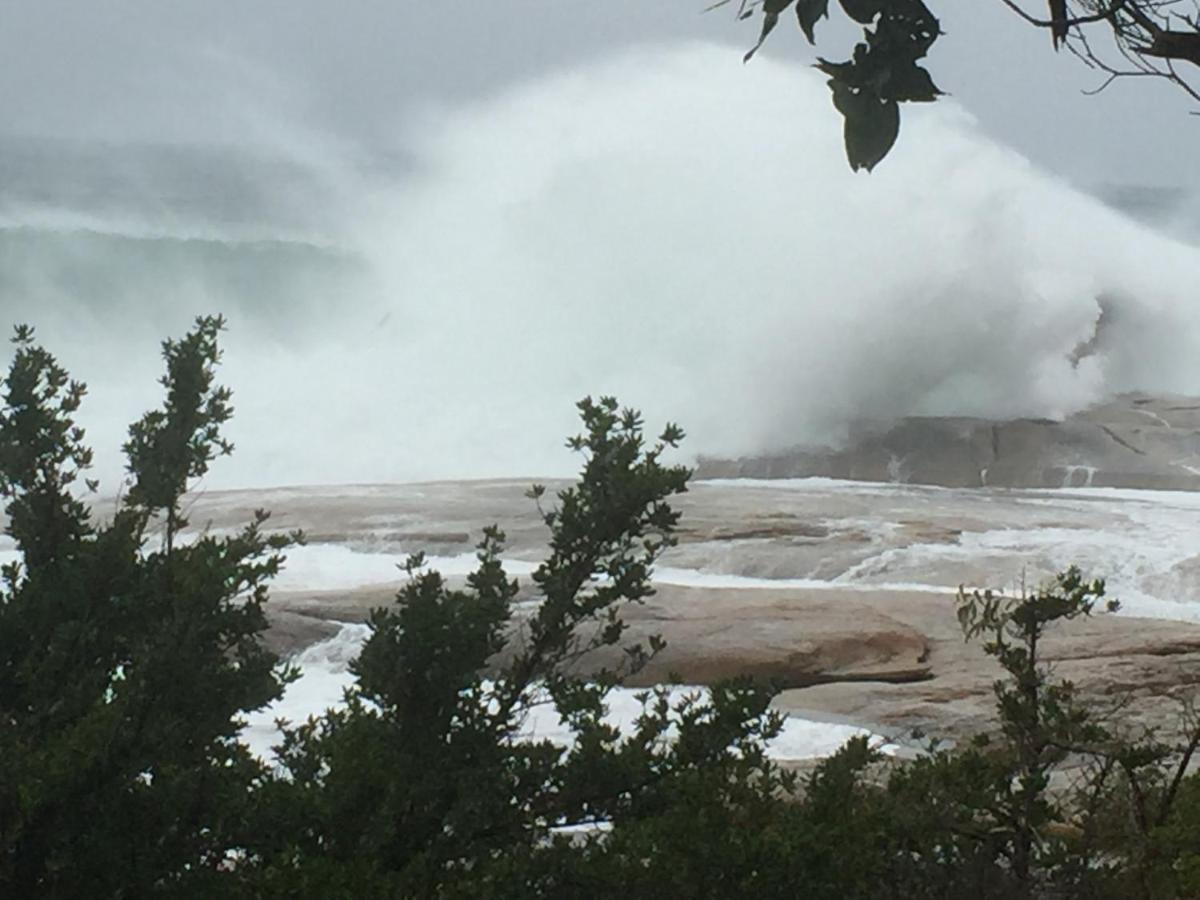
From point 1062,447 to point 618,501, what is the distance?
42.2 ft

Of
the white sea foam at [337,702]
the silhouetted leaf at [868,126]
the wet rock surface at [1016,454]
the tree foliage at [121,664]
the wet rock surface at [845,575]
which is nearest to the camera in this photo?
the silhouetted leaf at [868,126]

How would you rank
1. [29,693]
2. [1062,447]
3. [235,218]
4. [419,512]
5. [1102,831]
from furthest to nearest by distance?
[235,218], [1062,447], [419,512], [1102,831], [29,693]

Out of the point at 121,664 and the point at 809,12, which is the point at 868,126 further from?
the point at 121,664

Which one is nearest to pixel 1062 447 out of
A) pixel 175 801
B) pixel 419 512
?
pixel 419 512

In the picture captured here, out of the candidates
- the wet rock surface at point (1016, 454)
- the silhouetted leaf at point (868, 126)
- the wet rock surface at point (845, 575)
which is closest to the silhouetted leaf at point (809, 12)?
the silhouetted leaf at point (868, 126)

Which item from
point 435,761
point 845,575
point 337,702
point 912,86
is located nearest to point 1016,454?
point 845,575

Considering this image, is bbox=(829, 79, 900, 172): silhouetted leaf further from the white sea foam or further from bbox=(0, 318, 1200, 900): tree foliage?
the white sea foam

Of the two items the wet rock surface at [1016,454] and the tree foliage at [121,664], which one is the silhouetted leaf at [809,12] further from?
the wet rock surface at [1016,454]

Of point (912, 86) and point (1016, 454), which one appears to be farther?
point (1016, 454)

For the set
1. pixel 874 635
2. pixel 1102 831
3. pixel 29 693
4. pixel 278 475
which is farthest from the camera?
pixel 278 475

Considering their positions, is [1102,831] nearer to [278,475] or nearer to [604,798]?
[604,798]

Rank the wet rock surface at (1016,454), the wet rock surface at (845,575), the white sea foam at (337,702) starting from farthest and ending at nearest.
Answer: the wet rock surface at (1016,454) → the wet rock surface at (845,575) → the white sea foam at (337,702)

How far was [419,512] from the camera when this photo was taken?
35.1ft

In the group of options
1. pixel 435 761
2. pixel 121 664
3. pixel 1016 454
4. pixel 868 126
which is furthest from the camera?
pixel 1016 454
